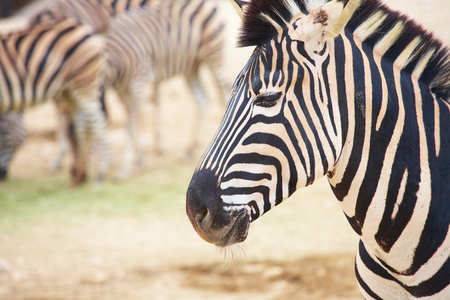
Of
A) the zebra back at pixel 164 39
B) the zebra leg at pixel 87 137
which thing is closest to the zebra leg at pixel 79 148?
the zebra leg at pixel 87 137

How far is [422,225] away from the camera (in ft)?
6.48

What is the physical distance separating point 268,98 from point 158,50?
751 cm

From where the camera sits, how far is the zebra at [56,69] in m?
7.55

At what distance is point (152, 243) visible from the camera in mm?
6113

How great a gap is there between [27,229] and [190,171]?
2.93m

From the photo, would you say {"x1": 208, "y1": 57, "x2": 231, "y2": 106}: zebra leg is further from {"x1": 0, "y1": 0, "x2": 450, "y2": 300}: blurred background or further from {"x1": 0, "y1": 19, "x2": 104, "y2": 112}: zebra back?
{"x1": 0, "y1": 19, "x2": 104, "y2": 112}: zebra back

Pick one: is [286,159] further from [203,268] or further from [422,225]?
[203,268]

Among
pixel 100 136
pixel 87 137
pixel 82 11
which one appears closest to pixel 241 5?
pixel 100 136


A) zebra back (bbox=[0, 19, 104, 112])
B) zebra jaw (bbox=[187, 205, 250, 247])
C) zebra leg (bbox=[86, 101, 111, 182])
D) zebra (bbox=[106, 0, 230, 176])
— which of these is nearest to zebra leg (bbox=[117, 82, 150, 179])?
zebra (bbox=[106, 0, 230, 176])

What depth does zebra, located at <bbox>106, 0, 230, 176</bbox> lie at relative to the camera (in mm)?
8695

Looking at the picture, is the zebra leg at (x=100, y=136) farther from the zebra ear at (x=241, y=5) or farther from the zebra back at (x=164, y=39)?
the zebra ear at (x=241, y=5)

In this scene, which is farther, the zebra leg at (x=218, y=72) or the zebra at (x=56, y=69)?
the zebra leg at (x=218, y=72)

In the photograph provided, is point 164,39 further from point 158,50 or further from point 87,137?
point 87,137

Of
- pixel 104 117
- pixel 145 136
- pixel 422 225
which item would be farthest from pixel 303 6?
pixel 145 136
